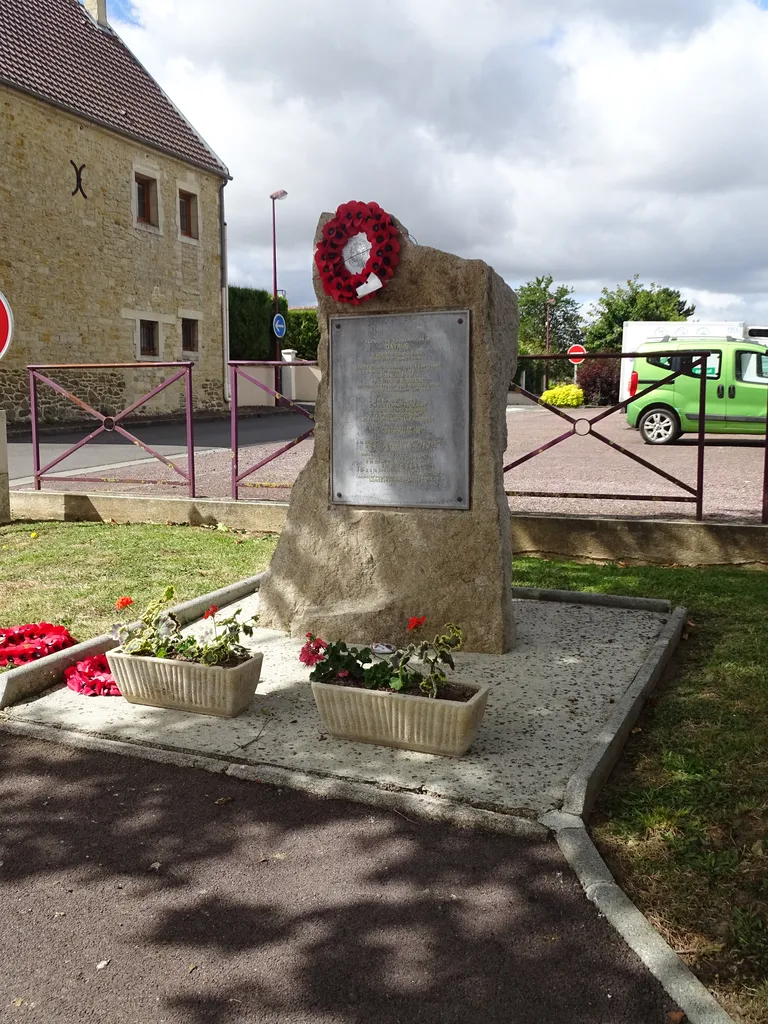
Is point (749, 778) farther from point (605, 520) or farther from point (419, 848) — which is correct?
point (605, 520)

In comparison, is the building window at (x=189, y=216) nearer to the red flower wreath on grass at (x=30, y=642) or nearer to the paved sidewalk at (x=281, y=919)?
the red flower wreath on grass at (x=30, y=642)

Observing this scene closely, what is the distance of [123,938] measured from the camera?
239 cm

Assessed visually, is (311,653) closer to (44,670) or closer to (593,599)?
(44,670)

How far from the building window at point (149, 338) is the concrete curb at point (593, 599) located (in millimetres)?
19631

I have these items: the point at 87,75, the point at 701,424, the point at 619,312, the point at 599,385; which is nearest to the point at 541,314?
the point at 619,312

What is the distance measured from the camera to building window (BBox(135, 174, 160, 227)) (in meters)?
23.1

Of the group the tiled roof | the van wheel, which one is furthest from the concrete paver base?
the tiled roof

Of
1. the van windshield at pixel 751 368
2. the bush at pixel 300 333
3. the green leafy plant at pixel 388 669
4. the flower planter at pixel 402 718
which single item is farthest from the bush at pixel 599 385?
the flower planter at pixel 402 718

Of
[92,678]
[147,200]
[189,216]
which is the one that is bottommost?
[92,678]

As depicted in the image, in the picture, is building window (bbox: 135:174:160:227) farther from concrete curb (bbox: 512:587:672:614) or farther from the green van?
concrete curb (bbox: 512:587:672:614)

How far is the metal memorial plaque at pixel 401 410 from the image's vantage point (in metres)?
4.62

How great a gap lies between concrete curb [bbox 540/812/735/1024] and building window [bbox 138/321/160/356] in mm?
22366

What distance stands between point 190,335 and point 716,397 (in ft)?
51.2

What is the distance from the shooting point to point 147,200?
76.3ft
